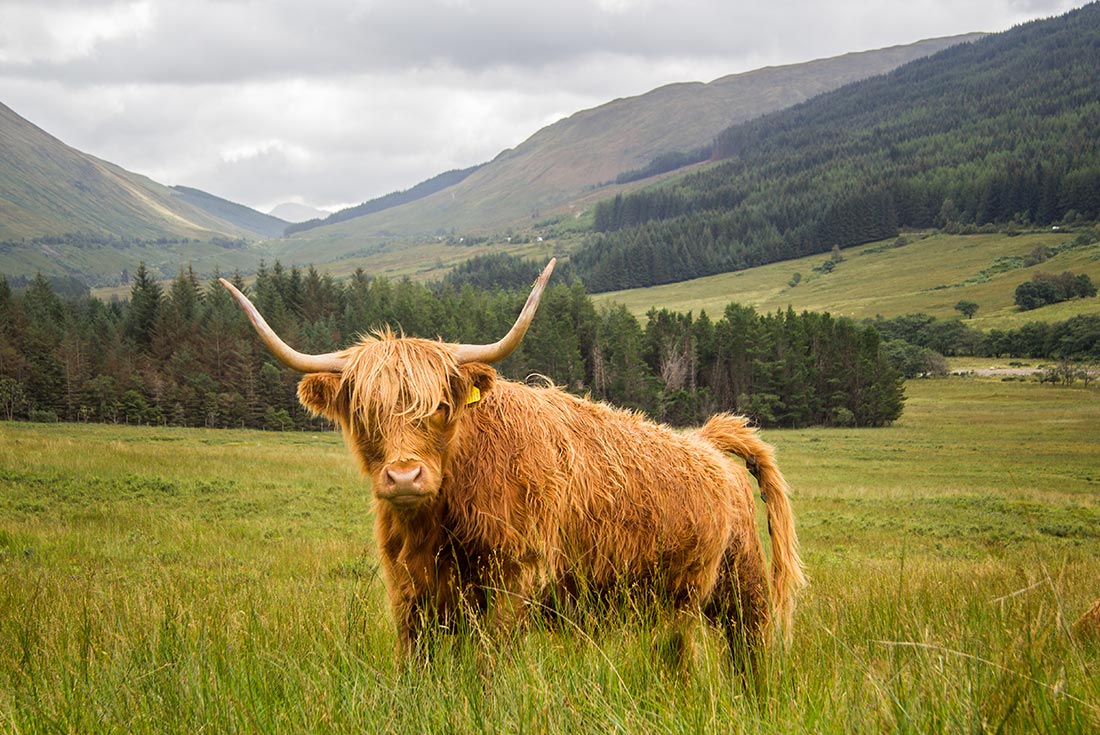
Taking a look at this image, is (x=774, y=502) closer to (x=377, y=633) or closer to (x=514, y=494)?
(x=514, y=494)

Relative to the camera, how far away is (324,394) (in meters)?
4.23

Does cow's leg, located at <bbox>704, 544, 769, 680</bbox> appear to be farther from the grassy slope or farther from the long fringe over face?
the grassy slope

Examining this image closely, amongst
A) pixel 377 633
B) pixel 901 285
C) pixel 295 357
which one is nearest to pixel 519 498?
pixel 377 633

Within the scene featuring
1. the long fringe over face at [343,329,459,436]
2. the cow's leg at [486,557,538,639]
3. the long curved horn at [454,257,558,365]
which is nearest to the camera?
the cow's leg at [486,557,538,639]

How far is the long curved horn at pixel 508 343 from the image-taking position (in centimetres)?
405

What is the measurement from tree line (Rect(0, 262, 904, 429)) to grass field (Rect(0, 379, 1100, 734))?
32.5 m

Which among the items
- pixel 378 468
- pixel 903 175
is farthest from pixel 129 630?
pixel 903 175

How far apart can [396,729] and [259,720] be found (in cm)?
51

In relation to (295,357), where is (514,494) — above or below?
below

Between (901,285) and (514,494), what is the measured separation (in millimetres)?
136407

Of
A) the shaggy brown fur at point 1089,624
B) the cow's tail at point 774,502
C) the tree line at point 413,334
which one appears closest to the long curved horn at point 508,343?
the cow's tail at point 774,502

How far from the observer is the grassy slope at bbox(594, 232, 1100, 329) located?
9847cm

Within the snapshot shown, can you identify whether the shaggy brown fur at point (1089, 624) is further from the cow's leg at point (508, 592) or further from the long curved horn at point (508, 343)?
the long curved horn at point (508, 343)

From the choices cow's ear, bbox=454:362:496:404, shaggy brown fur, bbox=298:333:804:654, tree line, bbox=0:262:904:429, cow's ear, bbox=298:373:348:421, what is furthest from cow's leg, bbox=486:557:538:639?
tree line, bbox=0:262:904:429
